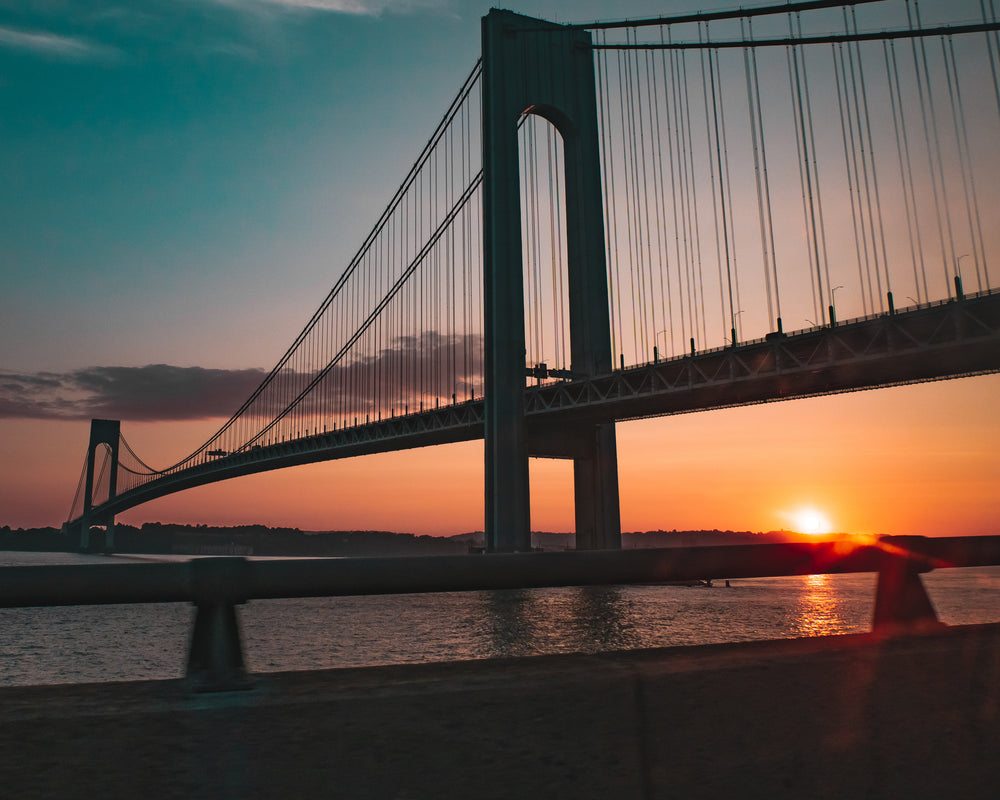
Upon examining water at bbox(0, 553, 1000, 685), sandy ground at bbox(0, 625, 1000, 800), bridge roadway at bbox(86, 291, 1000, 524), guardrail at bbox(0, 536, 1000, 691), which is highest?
bridge roadway at bbox(86, 291, 1000, 524)

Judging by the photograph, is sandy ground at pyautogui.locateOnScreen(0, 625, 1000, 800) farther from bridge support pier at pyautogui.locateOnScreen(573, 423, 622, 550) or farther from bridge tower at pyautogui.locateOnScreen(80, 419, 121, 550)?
bridge tower at pyautogui.locateOnScreen(80, 419, 121, 550)

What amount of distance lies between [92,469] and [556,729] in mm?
99478

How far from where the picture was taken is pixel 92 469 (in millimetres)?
90312

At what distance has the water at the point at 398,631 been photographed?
16.6 m

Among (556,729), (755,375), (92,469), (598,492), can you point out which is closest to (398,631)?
(755,375)

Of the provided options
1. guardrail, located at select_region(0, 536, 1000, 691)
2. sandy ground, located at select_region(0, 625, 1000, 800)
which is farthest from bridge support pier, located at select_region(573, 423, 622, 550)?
sandy ground, located at select_region(0, 625, 1000, 800)

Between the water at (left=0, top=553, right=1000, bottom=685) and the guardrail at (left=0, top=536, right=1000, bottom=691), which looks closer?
the guardrail at (left=0, top=536, right=1000, bottom=691)

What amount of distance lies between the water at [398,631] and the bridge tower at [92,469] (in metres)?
52.5

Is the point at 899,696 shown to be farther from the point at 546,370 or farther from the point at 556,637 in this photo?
the point at 546,370

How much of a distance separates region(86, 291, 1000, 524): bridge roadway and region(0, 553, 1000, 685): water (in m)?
7.68

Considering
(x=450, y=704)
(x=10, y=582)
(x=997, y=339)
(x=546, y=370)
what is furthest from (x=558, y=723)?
(x=546, y=370)

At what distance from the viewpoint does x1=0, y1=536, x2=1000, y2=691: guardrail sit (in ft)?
Answer: 5.22

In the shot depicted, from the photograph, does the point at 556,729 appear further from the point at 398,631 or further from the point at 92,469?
the point at 92,469

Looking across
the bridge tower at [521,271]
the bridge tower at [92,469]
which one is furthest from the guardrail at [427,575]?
the bridge tower at [92,469]
